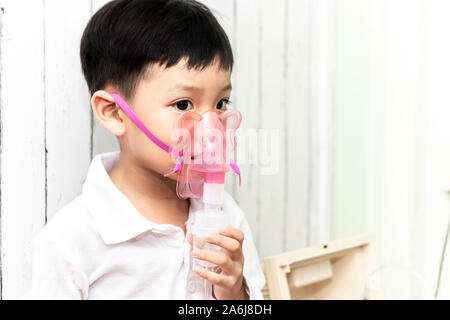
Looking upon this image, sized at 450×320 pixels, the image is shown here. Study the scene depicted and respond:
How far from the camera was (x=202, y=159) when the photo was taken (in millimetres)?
725

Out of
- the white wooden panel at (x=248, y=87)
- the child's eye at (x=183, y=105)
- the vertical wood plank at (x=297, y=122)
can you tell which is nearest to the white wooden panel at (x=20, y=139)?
the child's eye at (x=183, y=105)

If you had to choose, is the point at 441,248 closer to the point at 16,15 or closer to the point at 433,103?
the point at 433,103

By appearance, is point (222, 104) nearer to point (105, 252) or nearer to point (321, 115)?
point (105, 252)

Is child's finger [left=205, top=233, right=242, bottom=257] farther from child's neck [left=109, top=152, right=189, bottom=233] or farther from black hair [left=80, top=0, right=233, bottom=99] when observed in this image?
black hair [left=80, top=0, right=233, bottom=99]

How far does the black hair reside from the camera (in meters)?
0.74

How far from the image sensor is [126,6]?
30.8 inches

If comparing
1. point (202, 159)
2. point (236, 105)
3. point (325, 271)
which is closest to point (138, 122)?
point (202, 159)

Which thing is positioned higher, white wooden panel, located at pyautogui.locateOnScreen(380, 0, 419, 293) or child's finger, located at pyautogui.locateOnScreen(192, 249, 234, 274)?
white wooden panel, located at pyautogui.locateOnScreen(380, 0, 419, 293)

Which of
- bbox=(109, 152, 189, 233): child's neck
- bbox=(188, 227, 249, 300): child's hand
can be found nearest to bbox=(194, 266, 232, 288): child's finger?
bbox=(188, 227, 249, 300): child's hand

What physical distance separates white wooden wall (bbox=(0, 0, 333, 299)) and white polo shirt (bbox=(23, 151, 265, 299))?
0.08 meters

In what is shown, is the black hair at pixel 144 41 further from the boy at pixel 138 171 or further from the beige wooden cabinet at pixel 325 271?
the beige wooden cabinet at pixel 325 271

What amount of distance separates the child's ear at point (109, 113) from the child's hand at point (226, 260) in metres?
0.20

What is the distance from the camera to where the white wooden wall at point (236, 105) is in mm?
793
